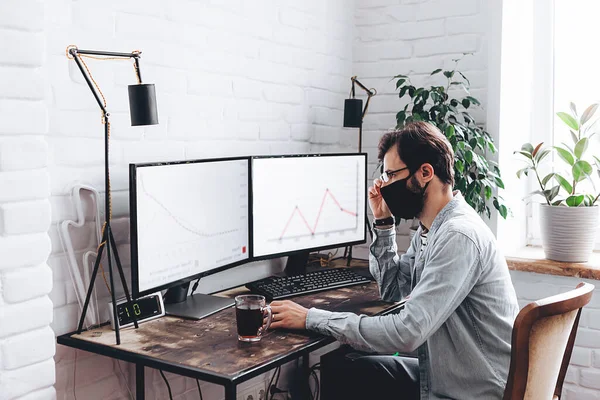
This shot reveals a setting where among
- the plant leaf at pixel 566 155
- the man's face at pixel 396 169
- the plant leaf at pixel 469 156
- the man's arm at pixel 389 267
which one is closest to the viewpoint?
the man's face at pixel 396 169

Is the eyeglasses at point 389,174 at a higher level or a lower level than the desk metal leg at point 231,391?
higher

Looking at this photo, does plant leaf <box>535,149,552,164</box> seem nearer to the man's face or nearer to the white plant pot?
the white plant pot

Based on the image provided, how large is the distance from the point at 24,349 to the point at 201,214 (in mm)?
627

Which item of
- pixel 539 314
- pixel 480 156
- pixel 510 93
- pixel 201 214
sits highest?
pixel 510 93

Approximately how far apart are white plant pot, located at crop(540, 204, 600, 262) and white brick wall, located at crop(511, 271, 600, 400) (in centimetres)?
10

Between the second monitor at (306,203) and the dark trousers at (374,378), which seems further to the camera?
the second monitor at (306,203)

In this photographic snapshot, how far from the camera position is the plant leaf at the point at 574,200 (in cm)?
247

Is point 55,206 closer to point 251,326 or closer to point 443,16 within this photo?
point 251,326

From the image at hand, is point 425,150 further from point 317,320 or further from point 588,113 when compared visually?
point 588,113

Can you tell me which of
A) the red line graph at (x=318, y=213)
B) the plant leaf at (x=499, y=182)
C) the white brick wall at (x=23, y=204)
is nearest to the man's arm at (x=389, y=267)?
the red line graph at (x=318, y=213)

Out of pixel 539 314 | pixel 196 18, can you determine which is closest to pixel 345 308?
pixel 539 314

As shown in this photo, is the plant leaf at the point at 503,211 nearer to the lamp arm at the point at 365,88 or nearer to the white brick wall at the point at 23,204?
the lamp arm at the point at 365,88

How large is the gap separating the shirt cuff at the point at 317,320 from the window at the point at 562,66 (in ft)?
4.98

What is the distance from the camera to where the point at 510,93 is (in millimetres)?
2697
